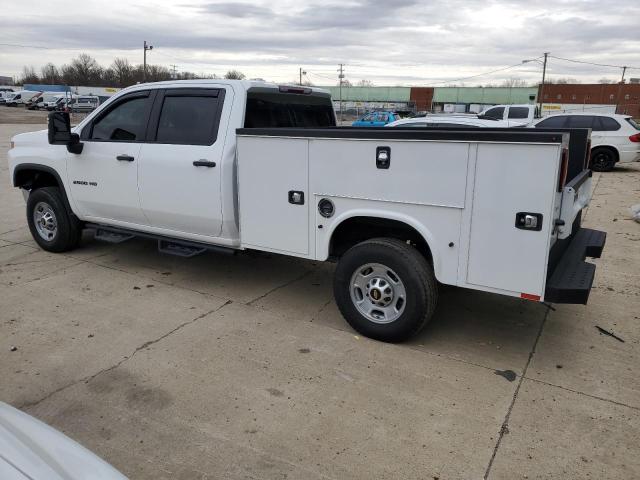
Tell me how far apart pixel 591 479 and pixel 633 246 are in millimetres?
5441

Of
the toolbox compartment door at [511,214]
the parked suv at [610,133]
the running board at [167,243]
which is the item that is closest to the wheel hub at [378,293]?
the toolbox compartment door at [511,214]

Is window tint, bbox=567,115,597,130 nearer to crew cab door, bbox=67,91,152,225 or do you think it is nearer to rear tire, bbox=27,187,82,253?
crew cab door, bbox=67,91,152,225

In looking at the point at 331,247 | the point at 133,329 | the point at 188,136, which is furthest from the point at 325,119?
the point at 133,329

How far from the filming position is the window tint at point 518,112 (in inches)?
829

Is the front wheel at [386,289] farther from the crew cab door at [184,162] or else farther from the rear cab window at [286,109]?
the rear cab window at [286,109]

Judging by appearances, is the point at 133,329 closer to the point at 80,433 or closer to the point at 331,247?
the point at 80,433

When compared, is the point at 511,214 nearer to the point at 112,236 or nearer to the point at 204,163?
the point at 204,163

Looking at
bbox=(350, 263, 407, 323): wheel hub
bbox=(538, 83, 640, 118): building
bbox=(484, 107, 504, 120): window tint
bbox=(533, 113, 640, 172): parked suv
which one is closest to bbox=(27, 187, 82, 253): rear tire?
bbox=(350, 263, 407, 323): wheel hub

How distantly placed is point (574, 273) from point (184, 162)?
11.3 feet

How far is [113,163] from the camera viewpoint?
571cm

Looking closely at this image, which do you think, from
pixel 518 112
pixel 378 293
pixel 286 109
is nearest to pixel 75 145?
pixel 286 109

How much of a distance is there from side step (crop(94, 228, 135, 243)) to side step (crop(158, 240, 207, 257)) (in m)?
0.55

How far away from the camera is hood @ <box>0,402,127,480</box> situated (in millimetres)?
1798

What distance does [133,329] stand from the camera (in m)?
4.64
